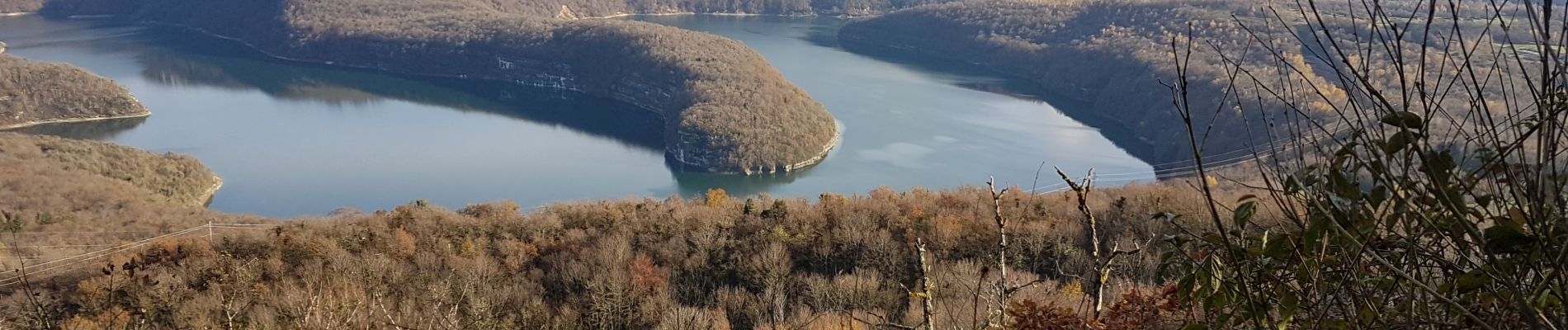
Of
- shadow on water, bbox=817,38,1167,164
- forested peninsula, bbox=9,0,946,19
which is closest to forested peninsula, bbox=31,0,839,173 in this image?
forested peninsula, bbox=9,0,946,19

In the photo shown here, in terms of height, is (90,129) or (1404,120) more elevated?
(1404,120)

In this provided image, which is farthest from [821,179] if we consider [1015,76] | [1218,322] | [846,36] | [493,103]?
[846,36]

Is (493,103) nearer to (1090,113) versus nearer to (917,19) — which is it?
(1090,113)

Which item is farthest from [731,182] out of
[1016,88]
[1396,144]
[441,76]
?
[1396,144]

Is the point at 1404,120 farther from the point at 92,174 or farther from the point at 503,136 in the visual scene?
the point at 503,136

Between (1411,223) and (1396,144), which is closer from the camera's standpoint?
(1396,144)

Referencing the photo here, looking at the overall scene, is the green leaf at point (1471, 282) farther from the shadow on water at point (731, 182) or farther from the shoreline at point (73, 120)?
the shoreline at point (73, 120)

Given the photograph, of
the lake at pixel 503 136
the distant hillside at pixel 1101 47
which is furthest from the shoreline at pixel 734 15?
the lake at pixel 503 136

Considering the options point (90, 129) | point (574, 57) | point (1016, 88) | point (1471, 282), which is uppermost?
point (1471, 282)
